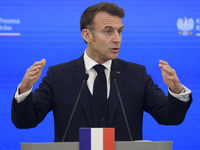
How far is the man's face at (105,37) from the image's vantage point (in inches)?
101

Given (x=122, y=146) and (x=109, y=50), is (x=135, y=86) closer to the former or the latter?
(x=109, y=50)

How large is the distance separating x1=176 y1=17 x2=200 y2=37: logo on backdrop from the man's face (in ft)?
4.18

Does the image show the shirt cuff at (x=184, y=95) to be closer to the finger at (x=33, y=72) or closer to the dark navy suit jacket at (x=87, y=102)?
the dark navy suit jacket at (x=87, y=102)

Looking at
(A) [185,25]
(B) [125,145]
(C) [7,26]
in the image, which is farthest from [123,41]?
(B) [125,145]

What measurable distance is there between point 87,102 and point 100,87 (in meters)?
0.15

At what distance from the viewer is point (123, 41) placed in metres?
3.71

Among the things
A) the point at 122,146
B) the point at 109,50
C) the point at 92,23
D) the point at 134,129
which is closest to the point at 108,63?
the point at 109,50

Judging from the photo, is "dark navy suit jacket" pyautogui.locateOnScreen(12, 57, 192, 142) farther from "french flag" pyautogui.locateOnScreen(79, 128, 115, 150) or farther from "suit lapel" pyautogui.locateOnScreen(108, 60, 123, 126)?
"french flag" pyautogui.locateOnScreen(79, 128, 115, 150)

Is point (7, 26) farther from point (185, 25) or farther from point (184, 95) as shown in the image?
point (184, 95)

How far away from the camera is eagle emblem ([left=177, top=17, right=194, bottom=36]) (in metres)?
3.68

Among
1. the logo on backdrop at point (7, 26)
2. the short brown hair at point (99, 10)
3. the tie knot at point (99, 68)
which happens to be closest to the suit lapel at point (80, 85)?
the tie knot at point (99, 68)

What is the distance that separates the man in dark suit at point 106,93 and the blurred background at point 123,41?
3.16 ft

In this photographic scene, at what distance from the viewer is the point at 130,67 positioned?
109 inches

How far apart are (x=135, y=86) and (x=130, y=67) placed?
193 millimetres
